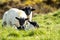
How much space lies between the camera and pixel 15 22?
15.1 meters

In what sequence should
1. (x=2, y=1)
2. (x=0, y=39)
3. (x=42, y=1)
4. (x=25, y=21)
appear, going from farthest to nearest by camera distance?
(x=42, y=1), (x=2, y=1), (x=25, y=21), (x=0, y=39)

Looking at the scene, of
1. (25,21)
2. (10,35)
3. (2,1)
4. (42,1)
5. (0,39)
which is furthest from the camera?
(42,1)

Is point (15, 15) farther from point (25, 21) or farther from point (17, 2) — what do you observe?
point (17, 2)

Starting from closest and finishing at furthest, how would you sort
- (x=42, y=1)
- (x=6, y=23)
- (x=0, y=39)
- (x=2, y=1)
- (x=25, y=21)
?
(x=0, y=39)
(x=25, y=21)
(x=6, y=23)
(x=2, y=1)
(x=42, y=1)

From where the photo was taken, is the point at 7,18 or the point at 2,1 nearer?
the point at 7,18

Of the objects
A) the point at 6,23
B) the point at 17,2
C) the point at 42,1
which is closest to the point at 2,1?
the point at 17,2

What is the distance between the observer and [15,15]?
15539mm

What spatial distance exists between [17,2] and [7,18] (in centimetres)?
2510

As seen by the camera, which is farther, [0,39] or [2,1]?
[2,1]

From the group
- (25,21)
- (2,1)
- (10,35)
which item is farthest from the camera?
(2,1)

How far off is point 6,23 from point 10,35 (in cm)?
449

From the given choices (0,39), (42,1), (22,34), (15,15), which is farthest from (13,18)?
(42,1)

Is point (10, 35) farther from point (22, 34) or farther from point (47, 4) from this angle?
point (47, 4)

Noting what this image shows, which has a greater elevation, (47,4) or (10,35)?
(10,35)
